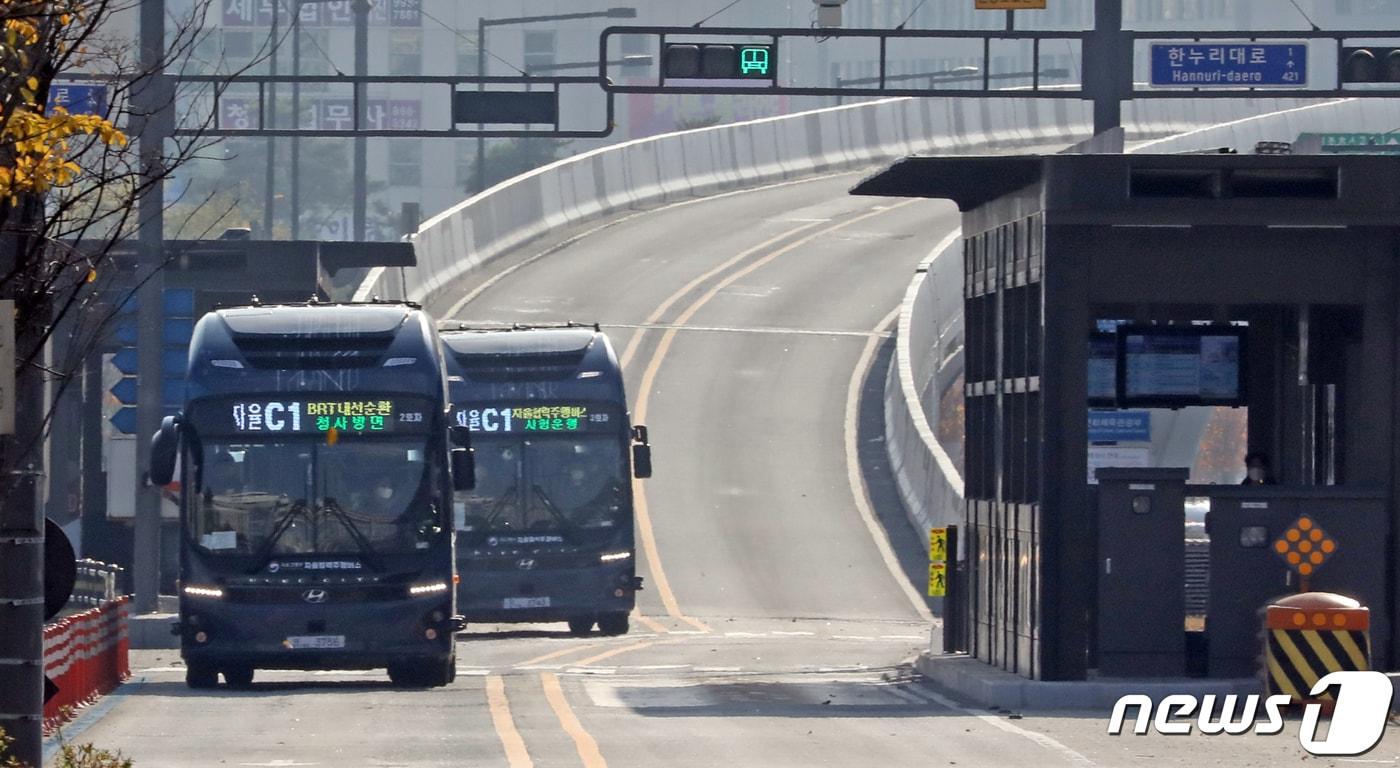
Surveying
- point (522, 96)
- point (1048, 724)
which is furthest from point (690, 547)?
point (1048, 724)

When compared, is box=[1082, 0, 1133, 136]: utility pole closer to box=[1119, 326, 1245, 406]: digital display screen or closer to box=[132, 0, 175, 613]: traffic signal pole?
box=[1119, 326, 1245, 406]: digital display screen

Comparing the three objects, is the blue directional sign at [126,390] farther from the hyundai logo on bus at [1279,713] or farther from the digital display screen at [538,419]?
the hyundai logo on bus at [1279,713]

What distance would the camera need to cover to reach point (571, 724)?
648 inches

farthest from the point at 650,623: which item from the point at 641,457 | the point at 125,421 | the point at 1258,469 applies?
the point at 1258,469

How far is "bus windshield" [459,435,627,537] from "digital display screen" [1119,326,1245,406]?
7362mm

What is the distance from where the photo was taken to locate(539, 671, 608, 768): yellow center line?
46.5ft

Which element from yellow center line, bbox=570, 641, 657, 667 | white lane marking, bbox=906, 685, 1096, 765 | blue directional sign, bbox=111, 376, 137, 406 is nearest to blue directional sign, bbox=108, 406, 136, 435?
blue directional sign, bbox=111, 376, 137, 406

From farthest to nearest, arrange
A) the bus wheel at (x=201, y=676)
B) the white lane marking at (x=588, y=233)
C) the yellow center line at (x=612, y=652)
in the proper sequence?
1. the white lane marking at (x=588, y=233)
2. the yellow center line at (x=612, y=652)
3. the bus wheel at (x=201, y=676)

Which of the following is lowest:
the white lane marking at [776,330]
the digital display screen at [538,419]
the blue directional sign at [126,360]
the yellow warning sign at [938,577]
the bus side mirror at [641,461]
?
the yellow warning sign at [938,577]

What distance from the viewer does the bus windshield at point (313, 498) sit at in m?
19.7

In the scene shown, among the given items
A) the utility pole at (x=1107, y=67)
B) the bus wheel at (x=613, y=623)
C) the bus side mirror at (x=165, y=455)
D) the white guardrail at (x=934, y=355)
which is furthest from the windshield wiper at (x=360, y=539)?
the white guardrail at (x=934, y=355)

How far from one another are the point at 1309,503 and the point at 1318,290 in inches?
68.5

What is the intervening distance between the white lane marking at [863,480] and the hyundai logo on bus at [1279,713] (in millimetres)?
14332

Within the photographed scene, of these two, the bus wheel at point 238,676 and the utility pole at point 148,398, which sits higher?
the utility pole at point 148,398
